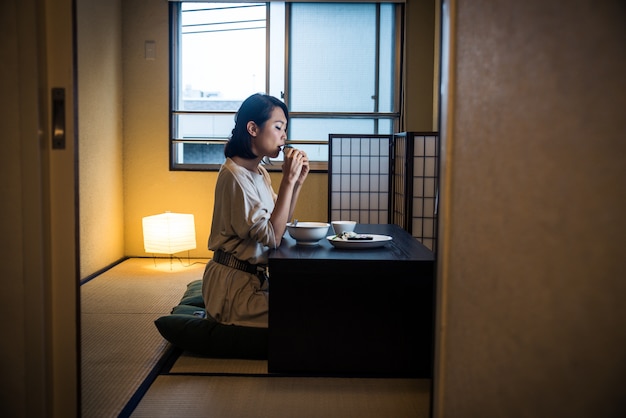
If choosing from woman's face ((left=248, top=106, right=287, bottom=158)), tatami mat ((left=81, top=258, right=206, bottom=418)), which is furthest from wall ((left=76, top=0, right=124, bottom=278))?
woman's face ((left=248, top=106, right=287, bottom=158))

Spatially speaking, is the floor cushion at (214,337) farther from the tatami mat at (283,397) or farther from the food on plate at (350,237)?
the food on plate at (350,237)

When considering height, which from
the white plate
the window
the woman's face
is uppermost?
the window

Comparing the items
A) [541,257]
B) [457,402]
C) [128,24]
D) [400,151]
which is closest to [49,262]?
[457,402]

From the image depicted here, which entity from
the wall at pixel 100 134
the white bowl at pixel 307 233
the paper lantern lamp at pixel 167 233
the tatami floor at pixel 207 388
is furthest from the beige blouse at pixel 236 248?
the paper lantern lamp at pixel 167 233

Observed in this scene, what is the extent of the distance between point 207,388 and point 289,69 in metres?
3.79

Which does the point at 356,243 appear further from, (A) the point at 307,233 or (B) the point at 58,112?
(B) the point at 58,112

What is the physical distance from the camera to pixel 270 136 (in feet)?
10.1

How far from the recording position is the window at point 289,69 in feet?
18.8

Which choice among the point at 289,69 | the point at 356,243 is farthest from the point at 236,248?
the point at 289,69

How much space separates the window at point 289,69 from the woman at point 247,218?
2.67 m

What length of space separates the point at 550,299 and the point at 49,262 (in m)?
1.35

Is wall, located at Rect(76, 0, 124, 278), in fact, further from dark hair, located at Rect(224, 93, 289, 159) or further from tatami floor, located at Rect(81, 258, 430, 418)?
dark hair, located at Rect(224, 93, 289, 159)

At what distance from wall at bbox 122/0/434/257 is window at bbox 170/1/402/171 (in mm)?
107

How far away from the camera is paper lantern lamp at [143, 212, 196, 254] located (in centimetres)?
530
